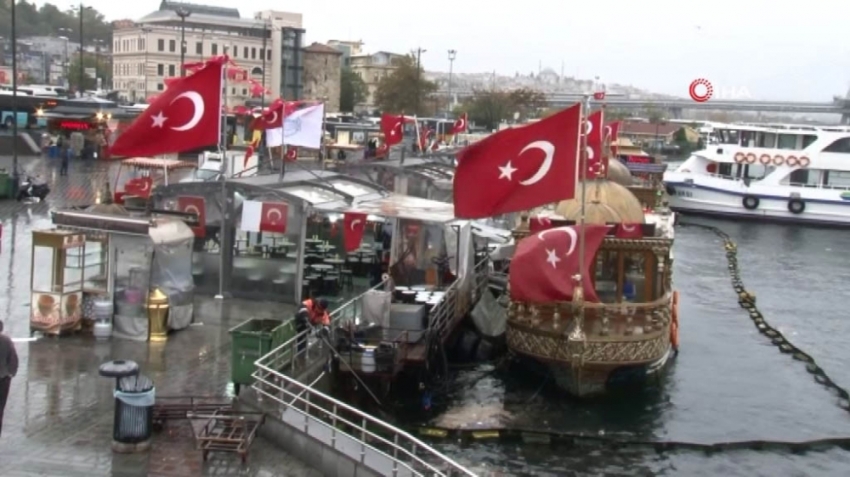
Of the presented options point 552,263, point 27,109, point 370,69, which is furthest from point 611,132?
point 370,69

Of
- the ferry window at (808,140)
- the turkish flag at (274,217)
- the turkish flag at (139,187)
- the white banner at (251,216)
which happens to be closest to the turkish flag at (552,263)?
the turkish flag at (274,217)

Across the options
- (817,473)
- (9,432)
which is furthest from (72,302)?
(817,473)

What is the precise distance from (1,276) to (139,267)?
7.55m

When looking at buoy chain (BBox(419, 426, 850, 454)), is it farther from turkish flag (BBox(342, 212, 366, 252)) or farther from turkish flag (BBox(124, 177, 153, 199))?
turkish flag (BBox(124, 177, 153, 199))

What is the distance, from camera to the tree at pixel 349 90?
129375 mm

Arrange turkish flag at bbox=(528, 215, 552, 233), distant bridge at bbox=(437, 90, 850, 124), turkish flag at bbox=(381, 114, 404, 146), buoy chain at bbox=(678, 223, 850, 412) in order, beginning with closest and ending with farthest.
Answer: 1. turkish flag at bbox=(528, 215, 552, 233)
2. buoy chain at bbox=(678, 223, 850, 412)
3. turkish flag at bbox=(381, 114, 404, 146)
4. distant bridge at bbox=(437, 90, 850, 124)

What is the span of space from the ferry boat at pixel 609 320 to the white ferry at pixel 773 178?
41.5 metres

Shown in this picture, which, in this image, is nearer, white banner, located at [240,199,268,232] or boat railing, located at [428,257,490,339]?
boat railing, located at [428,257,490,339]

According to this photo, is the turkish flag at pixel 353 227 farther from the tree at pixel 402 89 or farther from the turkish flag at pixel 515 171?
the tree at pixel 402 89

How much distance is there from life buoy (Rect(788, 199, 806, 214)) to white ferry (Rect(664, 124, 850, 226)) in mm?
59

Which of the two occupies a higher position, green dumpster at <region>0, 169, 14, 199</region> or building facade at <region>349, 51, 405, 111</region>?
building facade at <region>349, 51, 405, 111</region>

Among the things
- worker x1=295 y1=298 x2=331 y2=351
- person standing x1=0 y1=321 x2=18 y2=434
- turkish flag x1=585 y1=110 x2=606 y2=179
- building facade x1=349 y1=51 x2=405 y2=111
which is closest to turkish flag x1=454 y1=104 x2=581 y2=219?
worker x1=295 y1=298 x2=331 y2=351

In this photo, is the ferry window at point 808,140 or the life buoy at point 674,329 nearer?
the life buoy at point 674,329

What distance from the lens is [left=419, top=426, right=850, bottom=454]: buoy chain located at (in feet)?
62.0
